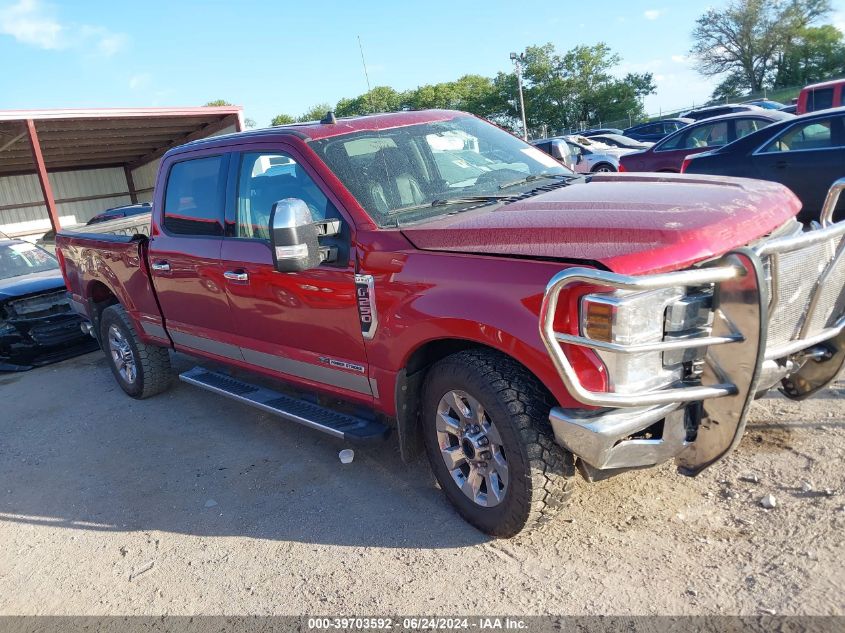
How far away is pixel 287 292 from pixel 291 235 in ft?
2.79

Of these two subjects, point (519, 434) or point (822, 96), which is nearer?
point (519, 434)

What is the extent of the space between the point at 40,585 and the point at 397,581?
196cm

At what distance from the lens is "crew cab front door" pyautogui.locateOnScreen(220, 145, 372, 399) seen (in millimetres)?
3539

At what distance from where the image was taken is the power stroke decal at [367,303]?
334cm

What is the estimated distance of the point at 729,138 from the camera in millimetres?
12070

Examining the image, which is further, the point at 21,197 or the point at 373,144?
the point at 21,197

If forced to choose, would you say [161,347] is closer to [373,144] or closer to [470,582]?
[373,144]

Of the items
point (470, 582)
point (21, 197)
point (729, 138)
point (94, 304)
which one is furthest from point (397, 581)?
point (21, 197)

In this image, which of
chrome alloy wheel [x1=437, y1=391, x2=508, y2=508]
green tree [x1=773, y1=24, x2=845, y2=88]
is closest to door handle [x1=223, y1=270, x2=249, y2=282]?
chrome alloy wheel [x1=437, y1=391, x2=508, y2=508]

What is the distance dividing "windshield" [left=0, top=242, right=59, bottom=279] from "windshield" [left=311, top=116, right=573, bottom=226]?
6.75 m

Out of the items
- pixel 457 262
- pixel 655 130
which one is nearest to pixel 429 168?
pixel 457 262

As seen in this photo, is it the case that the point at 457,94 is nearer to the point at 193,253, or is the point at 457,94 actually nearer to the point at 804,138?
the point at 804,138

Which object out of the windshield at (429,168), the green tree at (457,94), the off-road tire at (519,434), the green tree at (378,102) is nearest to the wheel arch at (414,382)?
the off-road tire at (519,434)

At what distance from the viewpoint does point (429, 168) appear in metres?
3.85
